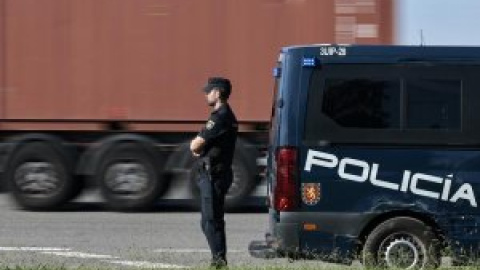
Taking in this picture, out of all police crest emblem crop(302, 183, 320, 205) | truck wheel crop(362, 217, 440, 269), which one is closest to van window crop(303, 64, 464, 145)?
police crest emblem crop(302, 183, 320, 205)

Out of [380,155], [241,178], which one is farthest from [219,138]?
[241,178]

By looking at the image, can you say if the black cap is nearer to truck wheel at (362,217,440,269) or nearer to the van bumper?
the van bumper

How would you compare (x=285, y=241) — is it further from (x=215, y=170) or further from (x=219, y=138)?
(x=219, y=138)

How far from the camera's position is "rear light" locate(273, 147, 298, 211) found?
919cm

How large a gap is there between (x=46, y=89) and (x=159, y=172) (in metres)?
1.89

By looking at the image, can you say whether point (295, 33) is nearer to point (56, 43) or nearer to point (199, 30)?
point (199, 30)

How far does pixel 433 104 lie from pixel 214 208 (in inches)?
77.1

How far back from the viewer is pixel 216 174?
955 cm

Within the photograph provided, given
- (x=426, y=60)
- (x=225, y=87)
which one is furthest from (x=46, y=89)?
(x=426, y=60)

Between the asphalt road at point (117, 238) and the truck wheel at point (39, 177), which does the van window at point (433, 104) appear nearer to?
the asphalt road at point (117, 238)

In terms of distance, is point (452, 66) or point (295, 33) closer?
point (452, 66)

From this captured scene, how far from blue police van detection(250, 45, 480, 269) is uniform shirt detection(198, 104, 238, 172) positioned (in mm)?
485

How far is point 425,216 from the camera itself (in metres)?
9.29

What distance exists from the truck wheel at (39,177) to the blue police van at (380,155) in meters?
6.77
